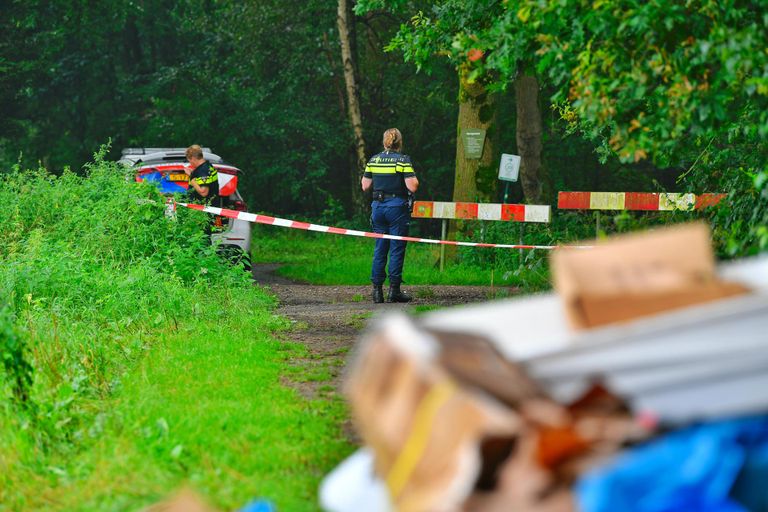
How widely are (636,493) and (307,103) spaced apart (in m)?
32.7

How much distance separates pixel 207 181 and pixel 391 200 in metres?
2.89

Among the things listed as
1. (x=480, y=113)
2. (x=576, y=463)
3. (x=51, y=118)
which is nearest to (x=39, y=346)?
(x=576, y=463)

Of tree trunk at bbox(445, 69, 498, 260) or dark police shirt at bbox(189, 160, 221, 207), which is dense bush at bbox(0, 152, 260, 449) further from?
tree trunk at bbox(445, 69, 498, 260)

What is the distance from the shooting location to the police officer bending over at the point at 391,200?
45.3ft

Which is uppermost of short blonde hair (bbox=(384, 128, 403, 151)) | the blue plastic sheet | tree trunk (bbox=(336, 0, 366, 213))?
tree trunk (bbox=(336, 0, 366, 213))

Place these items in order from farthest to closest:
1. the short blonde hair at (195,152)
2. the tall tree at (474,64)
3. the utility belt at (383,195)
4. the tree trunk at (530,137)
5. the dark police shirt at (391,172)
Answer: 1. the tree trunk at (530,137)
2. the short blonde hair at (195,152)
3. the utility belt at (383,195)
4. the dark police shirt at (391,172)
5. the tall tree at (474,64)

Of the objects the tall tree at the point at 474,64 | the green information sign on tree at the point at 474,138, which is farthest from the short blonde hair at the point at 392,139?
A: the green information sign on tree at the point at 474,138

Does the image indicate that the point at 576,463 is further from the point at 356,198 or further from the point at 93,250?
the point at 356,198

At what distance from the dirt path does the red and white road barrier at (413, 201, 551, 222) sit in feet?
7.63

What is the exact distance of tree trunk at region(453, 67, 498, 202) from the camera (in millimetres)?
21575

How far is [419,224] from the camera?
34438 mm

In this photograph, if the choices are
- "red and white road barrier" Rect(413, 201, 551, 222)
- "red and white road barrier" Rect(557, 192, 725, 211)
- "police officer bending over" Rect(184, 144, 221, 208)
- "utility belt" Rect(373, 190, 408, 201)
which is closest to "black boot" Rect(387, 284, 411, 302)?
"utility belt" Rect(373, 190, 408, 201)

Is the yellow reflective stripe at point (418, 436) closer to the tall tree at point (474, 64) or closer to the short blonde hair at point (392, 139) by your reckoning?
the tall tree at point (474, 64)

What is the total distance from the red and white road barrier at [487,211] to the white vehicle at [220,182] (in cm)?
324
